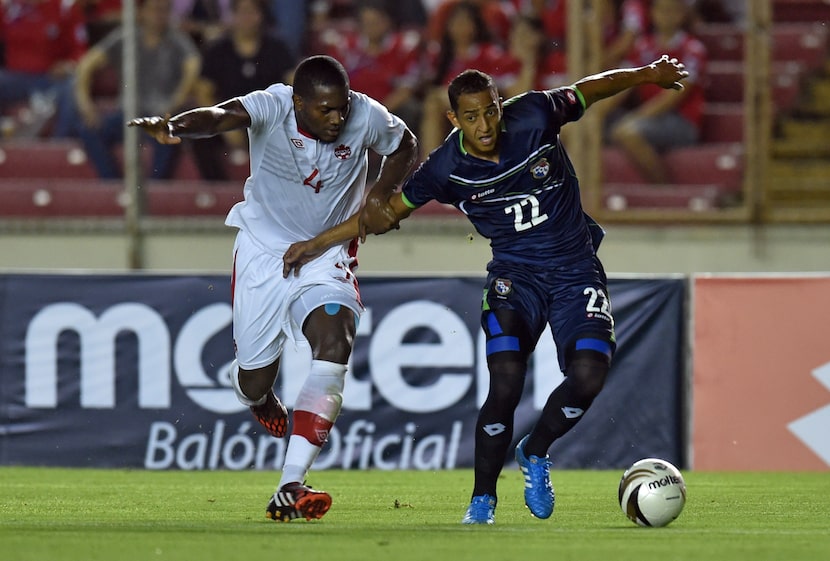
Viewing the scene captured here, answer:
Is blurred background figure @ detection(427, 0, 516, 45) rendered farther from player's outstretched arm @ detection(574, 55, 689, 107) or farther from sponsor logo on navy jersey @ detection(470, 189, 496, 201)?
sponsor logo on navy jersey @ detection(470, 189, 496, 201)

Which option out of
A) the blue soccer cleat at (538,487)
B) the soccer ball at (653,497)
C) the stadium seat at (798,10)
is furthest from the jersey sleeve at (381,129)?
the stadium seat at (798,10)

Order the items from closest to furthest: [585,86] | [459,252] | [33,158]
Answer: [585,86] < [459,252] < [33,158]

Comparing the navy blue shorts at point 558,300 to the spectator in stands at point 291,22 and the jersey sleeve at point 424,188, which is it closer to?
the jersey sleeve at point 424,188

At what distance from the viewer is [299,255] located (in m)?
7.46

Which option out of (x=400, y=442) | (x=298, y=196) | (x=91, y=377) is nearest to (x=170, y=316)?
(x=91, y=377)

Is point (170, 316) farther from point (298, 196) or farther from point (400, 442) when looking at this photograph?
point (298, 196)

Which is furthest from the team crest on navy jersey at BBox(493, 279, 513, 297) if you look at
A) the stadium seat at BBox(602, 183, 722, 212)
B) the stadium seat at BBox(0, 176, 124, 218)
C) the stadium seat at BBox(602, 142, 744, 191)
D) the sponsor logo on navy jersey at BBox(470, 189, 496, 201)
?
the stadium seat at BBox(0, 176, 124, 218)

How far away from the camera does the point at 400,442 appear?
11.0m

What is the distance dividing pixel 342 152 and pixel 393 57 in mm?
7095

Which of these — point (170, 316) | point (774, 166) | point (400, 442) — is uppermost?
point (774, 166)

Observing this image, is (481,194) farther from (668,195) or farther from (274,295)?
(668,195)

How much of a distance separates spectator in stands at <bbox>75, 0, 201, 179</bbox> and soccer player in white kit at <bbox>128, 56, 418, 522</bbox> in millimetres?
6036

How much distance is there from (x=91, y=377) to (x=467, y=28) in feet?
16.6

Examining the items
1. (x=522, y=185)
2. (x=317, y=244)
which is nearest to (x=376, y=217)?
(x=317, y=244)
